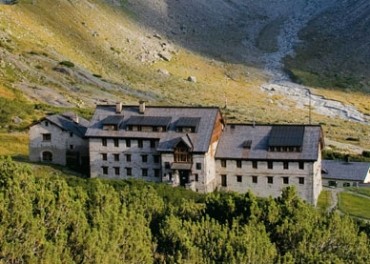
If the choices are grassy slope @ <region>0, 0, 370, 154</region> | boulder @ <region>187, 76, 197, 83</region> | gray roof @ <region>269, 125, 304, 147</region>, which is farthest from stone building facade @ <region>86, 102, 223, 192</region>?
boulder @ <region>187, 76, 197, 83</region>

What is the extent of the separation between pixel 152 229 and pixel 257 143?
30148 millimetres

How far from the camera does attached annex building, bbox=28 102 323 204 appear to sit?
78.2 m

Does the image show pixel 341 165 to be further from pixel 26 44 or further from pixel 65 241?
pixel 26 44

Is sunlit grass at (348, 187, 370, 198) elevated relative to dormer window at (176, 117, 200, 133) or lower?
lower

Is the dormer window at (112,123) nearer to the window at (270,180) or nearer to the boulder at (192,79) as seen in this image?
the window at (270,180)

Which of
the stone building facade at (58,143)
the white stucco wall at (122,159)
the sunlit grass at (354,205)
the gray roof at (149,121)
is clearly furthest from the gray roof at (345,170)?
the stone building facade at (58,143)

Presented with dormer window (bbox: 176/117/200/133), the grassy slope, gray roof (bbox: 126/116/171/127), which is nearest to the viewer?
dormer window (bbox: 176/117/200/133)

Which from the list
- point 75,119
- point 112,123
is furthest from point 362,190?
point 75,119

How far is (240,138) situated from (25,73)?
7410cm

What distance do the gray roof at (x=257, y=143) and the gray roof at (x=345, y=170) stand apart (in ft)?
36.4

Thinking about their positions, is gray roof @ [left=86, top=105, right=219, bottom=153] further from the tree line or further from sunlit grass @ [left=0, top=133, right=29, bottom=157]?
the tree line

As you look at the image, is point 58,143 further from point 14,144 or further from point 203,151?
point 203,151

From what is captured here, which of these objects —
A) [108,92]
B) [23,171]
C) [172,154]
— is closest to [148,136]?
[172,154]

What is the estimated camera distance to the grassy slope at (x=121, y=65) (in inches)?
5984
